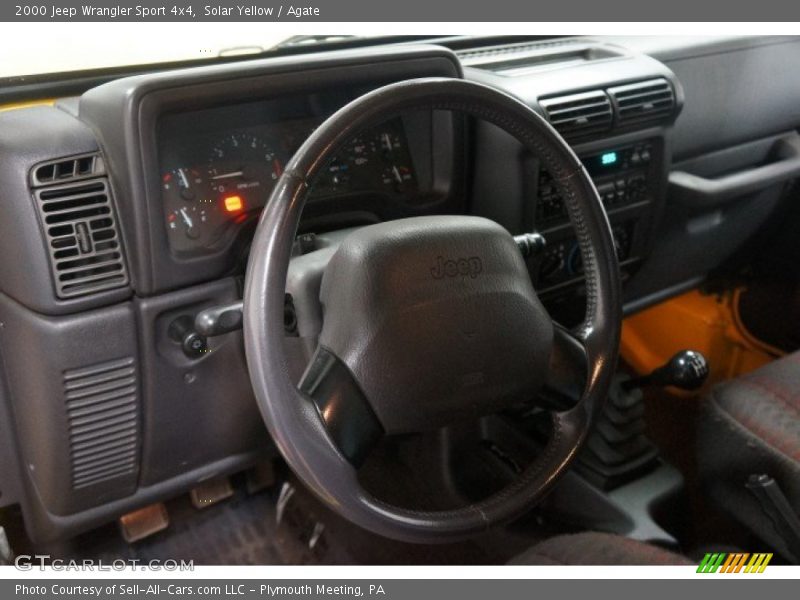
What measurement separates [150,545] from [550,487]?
910 millimetres

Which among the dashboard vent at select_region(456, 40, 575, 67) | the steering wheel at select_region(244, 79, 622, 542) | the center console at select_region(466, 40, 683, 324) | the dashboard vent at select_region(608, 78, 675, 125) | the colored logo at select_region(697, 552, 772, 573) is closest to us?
the steering wheel at select_region(244, 79, 622, 542)

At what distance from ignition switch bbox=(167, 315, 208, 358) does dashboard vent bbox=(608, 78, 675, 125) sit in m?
0.85

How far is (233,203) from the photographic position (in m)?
1.15

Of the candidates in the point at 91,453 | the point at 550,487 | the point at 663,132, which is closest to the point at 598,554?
the point at 550,487

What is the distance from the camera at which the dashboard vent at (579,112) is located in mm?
1403

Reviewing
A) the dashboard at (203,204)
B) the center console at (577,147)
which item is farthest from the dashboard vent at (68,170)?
the center console at (577,147)

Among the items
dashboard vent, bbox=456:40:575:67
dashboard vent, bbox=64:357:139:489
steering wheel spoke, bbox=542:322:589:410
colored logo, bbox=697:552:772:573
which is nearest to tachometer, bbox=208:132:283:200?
dashboard vent, bbox=64:357:139:489

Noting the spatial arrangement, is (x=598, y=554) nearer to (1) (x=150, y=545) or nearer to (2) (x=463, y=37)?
(1) (x=150, y=545)

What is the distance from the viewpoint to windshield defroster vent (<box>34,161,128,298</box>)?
1.02 meters

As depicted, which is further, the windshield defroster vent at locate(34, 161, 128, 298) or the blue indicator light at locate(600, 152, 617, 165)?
the blue indicator light at locate(600, 152, 617, 165)

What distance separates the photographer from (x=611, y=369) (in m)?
1.11

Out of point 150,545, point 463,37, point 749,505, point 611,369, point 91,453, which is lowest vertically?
point 150,545

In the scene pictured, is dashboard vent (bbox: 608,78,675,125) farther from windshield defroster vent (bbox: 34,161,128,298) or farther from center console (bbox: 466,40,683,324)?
windshield defroster vent (bbox: 34,161,128,298)

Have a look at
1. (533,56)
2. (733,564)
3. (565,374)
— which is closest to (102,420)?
(565,374)
